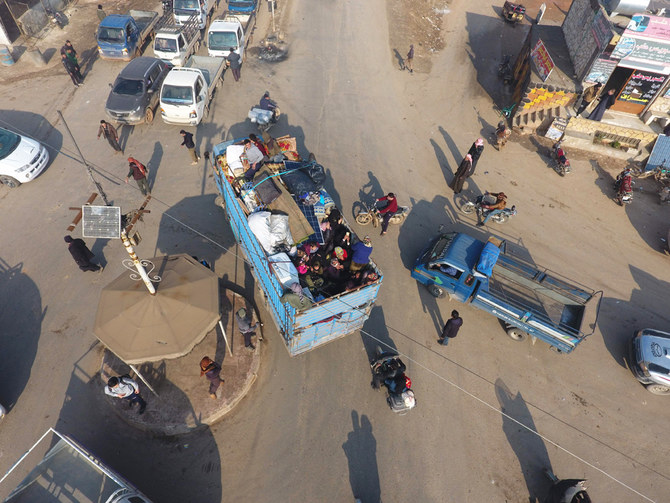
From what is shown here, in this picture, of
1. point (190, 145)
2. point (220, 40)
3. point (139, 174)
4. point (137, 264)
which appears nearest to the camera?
point (137, 264)

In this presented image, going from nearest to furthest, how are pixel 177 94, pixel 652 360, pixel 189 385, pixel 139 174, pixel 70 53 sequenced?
pixel 189 385 → pixel 652 360 → pixel 139 174 → pixel 177 94 → pixel 70 53

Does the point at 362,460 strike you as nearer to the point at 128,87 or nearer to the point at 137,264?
the point at 137,264

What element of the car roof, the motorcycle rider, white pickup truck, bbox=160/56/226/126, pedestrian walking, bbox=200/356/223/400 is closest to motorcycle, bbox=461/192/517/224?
the motorcycle rider

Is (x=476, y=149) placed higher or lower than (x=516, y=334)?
higher

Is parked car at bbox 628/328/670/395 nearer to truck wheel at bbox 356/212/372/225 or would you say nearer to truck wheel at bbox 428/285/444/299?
truck wheel at bbox 428/285/444/299

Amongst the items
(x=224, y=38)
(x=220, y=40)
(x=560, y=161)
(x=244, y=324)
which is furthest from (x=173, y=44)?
(x=560, y=161)

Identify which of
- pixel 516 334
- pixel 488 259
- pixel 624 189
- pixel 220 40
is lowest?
pixel 516 334

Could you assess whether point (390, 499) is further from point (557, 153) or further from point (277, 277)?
point (557, 153)

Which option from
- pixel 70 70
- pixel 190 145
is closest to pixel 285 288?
pixel 190 145

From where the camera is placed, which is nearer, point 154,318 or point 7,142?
point 154,318
